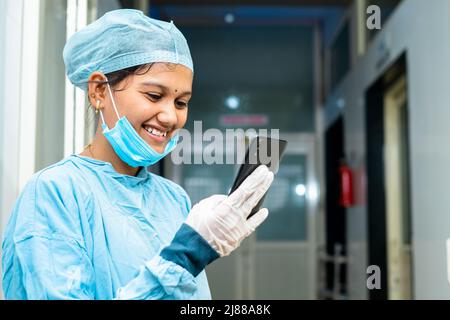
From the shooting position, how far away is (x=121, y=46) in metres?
0.90

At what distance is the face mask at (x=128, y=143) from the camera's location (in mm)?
893

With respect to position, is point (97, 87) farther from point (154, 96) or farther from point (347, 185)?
point (347, 185)

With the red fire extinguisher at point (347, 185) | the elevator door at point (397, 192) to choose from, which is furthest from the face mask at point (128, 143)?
the red fire extinguisher at point (347, 185)

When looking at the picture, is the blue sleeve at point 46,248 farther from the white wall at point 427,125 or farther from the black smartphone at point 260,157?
the white wall at point 427,125

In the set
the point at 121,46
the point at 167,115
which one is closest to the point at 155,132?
the point at 167,115

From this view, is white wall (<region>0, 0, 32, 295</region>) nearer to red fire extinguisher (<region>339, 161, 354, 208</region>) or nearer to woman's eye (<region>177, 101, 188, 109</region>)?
woman's eye (<region>177, 101, 188, 109</region>)

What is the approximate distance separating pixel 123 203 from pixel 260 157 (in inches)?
9.1

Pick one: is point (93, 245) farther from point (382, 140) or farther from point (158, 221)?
point (382, 140)

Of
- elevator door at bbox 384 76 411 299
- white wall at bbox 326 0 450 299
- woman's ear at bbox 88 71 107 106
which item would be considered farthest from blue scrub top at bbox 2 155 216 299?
elevator door at bbox 384 76 411 299

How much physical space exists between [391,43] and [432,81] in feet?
2.31

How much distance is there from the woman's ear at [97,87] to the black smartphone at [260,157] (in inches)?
10.2

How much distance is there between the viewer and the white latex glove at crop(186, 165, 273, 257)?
778 millimetres

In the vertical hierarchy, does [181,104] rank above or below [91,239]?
above

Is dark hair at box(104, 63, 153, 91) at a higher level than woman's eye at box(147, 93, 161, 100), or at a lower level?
higher
